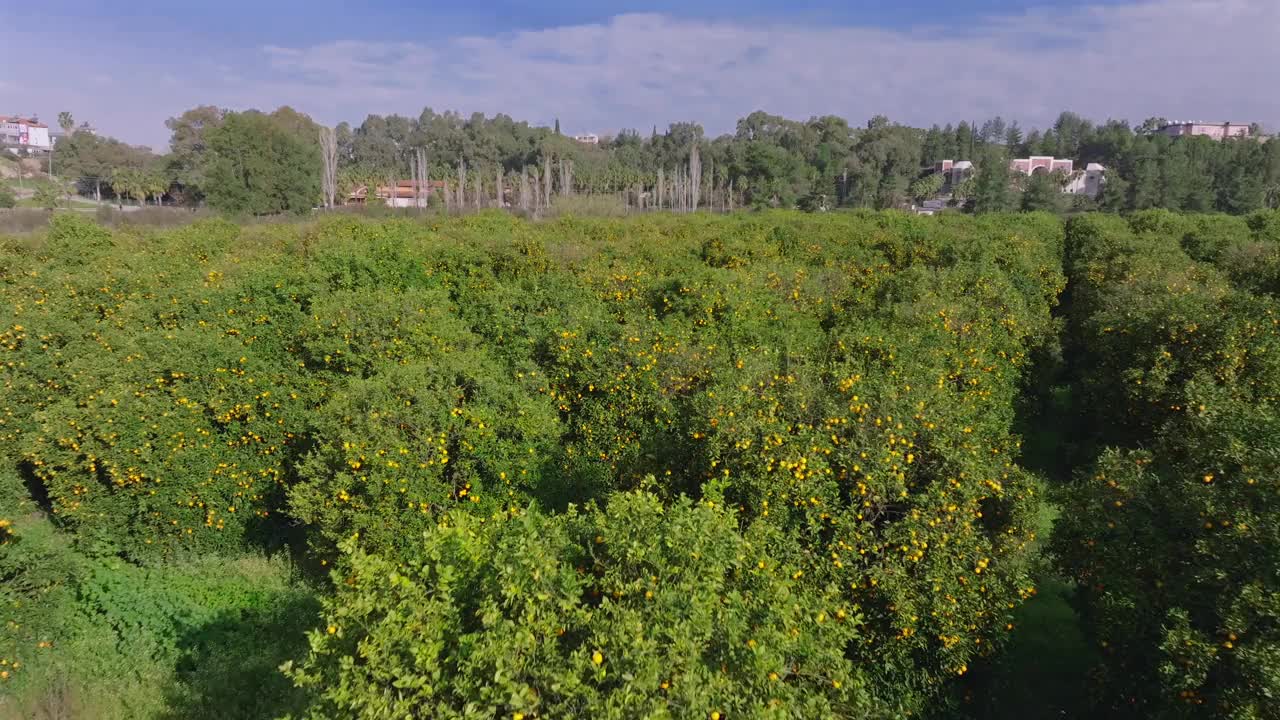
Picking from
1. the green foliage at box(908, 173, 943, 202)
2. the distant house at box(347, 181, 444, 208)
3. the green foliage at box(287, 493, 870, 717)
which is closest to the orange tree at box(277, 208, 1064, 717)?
the green foliage at box(287, 493, 870, 717)

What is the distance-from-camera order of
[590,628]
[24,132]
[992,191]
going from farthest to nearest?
[24,132] < [992,191] < [590,628]

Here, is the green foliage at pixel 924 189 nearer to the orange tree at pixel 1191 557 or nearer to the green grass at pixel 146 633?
the orange tree at pixel 1191 557

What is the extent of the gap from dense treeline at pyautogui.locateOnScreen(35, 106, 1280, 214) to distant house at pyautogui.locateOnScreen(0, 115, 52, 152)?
30418mm

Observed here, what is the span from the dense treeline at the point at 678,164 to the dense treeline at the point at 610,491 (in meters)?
30.7

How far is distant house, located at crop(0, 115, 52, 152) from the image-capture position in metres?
70.2

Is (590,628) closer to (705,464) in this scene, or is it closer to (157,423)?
(705,464)

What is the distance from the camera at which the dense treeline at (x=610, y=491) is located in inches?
125

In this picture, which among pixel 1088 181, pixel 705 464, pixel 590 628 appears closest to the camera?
pixel 590 628

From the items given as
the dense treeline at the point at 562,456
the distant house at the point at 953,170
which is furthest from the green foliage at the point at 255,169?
the distant house at the point at 953,170

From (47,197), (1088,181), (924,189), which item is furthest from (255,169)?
(1088,181)

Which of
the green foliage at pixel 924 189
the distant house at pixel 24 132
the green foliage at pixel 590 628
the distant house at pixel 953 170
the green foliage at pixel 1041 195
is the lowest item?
the green foliage at pixel 590 628

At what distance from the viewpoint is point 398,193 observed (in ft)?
184

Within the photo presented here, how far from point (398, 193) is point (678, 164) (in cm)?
2269

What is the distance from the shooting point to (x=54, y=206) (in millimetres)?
29531
